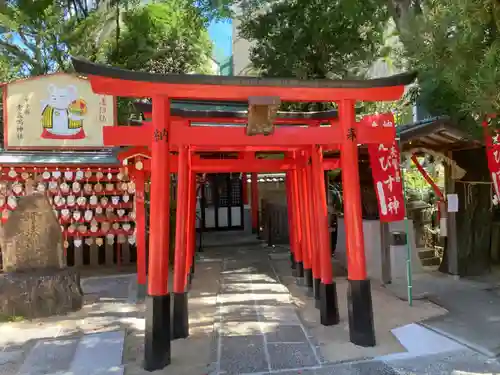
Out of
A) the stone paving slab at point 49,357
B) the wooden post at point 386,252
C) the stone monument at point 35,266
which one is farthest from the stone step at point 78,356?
the wooden post at point 386,252

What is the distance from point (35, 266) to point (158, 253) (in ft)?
12.8

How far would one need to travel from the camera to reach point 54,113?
976 centimetres

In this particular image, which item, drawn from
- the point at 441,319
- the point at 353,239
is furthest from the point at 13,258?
the point at 441,319

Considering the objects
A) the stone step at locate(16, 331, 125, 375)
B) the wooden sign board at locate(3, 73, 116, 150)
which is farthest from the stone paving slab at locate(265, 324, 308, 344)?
the wooden sign board at locate(3, 73, 116, 150)

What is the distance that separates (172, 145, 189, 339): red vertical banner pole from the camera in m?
5.95

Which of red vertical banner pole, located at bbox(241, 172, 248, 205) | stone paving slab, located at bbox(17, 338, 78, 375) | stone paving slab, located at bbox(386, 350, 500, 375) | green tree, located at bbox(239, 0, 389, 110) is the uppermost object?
green tree, located at bbox(239, 0, 389, 110)

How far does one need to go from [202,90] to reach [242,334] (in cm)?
323

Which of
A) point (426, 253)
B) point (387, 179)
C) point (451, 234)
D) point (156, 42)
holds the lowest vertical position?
point (426, 253)

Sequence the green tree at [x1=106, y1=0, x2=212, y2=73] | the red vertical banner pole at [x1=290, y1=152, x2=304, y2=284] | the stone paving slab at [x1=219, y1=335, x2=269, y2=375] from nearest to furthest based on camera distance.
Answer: the stone paving slab at [x1=219, y1=335, x2=269, y2=375], the red vertical banner pole at [x1=290, y1=152, x2=304, y2=284], the green tree at [x1=106, y1=0, x2=212, y2=73]

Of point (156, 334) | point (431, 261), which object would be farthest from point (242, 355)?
point (431, 261)

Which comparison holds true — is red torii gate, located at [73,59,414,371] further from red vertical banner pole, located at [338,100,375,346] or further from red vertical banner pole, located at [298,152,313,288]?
red vertical banner pole, located at [298,152,313,288]

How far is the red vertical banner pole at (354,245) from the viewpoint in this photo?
210 inches

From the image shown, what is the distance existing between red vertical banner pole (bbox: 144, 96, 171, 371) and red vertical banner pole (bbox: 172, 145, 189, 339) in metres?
0.94

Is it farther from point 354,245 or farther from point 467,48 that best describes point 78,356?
point 467,48
